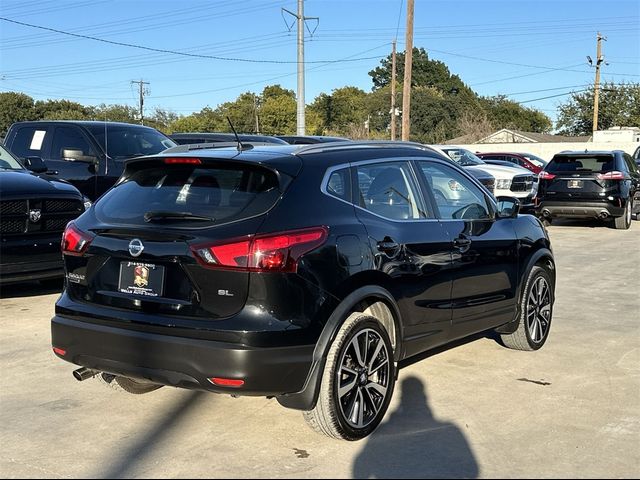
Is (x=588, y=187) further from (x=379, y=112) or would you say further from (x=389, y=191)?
(x=379, y=112)

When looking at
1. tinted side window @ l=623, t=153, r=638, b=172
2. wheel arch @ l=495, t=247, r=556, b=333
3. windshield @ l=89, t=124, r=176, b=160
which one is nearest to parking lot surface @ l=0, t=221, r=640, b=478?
wheel arch @ l=495, t=247, r=556, b=333

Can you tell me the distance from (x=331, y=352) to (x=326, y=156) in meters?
1.21

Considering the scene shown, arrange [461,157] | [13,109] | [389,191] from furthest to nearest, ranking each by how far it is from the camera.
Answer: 1. [13,109]
2. [461,157]
3. [389,191]

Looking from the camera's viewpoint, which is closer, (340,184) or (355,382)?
(355,382)

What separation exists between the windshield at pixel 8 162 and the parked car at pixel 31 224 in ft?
2.16

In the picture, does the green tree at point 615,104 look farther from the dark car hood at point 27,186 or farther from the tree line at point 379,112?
the dark car hood at point 27,186

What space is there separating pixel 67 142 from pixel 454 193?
7.77 metres

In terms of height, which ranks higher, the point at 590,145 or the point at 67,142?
the point at 590,145

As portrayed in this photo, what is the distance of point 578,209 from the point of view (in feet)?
52.4

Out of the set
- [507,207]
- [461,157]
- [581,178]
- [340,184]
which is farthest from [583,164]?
[340,184]

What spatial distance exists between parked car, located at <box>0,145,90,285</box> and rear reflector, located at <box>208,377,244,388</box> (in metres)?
4.42

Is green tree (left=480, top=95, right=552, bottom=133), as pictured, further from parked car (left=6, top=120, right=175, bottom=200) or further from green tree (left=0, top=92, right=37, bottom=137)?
parked car (left=6, top=120, right=175, bottom=200)

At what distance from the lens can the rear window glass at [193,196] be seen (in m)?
3.98

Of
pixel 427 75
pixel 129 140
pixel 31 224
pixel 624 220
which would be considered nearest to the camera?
pixel 31 224
